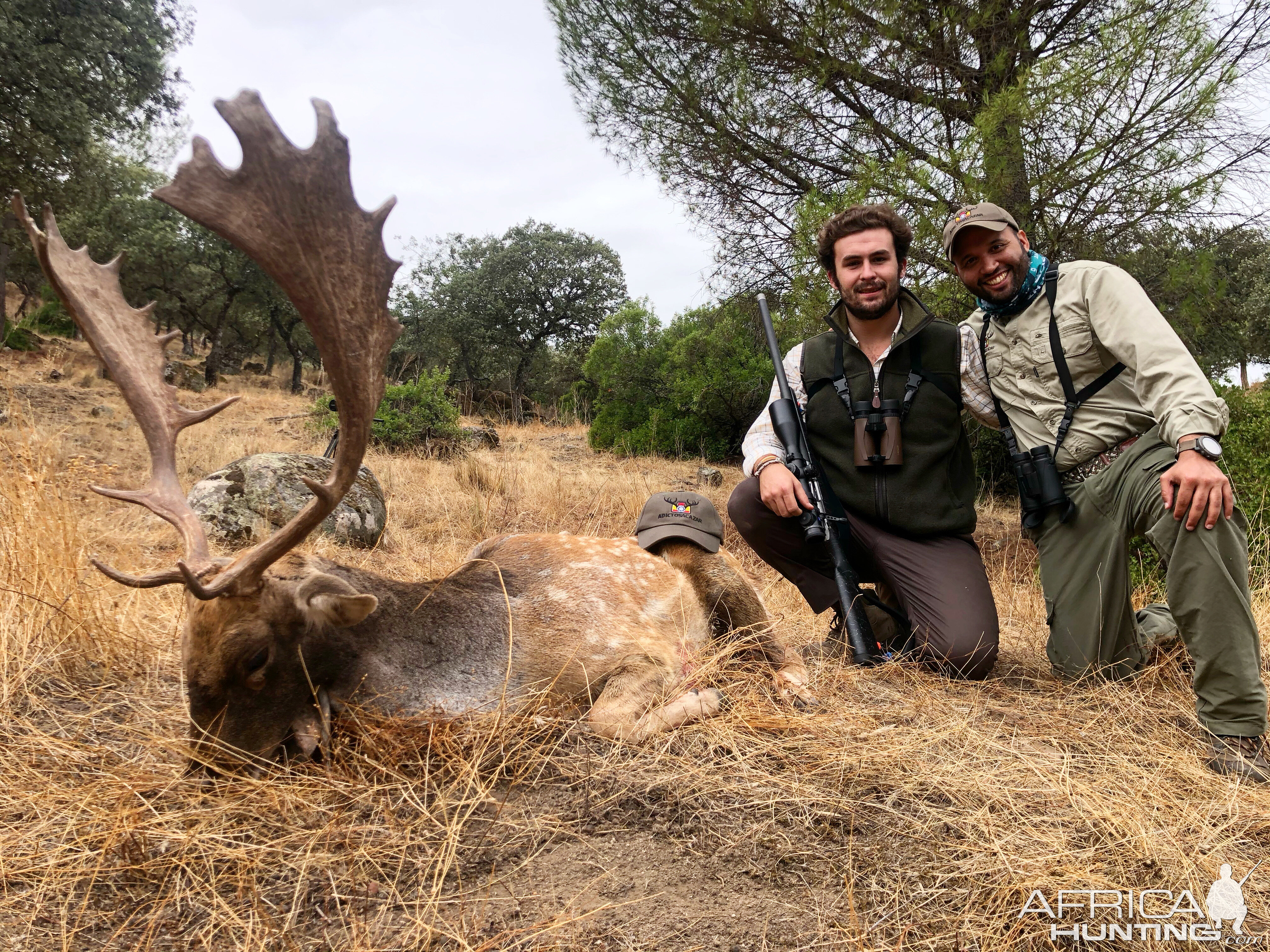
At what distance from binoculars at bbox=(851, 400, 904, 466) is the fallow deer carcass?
45.4 inches

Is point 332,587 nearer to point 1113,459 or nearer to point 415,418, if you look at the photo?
point 1113,459

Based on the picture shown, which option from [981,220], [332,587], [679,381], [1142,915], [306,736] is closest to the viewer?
[1142,915]

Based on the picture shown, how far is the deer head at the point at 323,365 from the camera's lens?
6.82 feet

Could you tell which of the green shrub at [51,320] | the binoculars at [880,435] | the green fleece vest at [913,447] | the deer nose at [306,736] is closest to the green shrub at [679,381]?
the green fleece vest at [913,447]

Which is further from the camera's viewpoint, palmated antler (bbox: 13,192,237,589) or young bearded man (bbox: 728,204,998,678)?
young bearded man (bbox: 728,204,998,678)

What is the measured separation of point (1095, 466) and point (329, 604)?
10.7 ft

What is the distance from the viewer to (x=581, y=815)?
2188mm

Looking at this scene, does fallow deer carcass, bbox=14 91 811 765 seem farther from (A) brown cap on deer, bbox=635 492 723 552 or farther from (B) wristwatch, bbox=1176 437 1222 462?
(B) wristwatch, bbox=1176 437 1222 462

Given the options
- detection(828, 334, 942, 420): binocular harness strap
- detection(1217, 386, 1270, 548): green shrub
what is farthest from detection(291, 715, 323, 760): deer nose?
detection(1217, 386, 1270, 548): green shrub

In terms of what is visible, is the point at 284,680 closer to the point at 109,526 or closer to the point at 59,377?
the point at 109,526

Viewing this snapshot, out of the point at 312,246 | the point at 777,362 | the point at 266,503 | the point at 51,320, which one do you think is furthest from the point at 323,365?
the point at 51,320

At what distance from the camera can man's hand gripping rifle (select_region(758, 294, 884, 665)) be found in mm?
3766

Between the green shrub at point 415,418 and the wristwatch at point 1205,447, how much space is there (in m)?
8.93

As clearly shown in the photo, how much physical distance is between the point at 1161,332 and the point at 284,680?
3.49 meters
